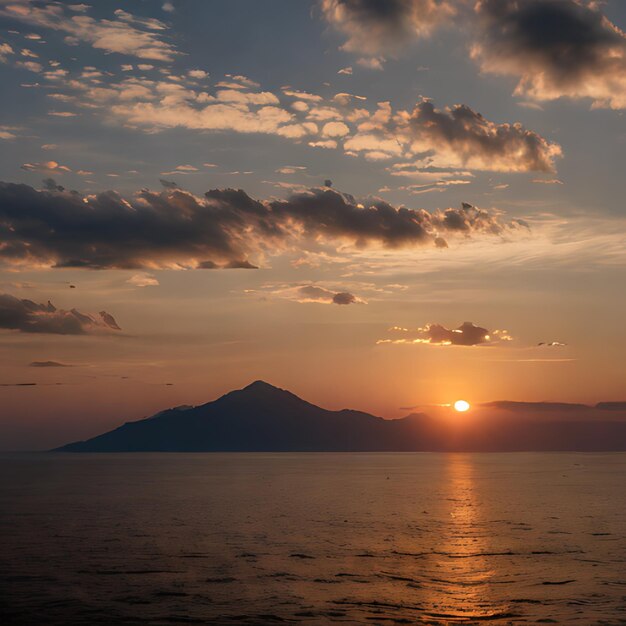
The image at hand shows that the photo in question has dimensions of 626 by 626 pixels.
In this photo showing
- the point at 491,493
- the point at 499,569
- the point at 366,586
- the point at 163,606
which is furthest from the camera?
the point at 491,493

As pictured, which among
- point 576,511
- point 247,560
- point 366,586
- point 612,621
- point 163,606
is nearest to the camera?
point 612,621

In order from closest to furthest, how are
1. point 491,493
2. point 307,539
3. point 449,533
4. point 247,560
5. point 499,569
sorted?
point 499,569
point 247,560
point 307,539
point 449,533
point 491,493

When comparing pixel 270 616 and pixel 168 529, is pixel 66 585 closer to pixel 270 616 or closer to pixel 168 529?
pixel 270 616

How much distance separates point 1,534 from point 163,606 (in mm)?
46317

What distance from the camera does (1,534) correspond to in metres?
87.8

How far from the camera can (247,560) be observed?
70.0 metres

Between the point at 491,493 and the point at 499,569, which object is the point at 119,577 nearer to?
the point at 499,569

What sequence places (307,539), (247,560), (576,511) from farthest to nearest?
(576,511)
(307,539)
(247,560)

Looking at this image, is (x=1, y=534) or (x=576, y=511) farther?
(x=576, y=511)

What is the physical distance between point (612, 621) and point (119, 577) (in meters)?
38.4

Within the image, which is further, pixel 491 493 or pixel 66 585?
pixel 491 493

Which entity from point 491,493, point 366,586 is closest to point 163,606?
point 366,586

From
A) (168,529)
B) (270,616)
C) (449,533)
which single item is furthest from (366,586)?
(168,529)

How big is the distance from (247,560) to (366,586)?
54.5 feet
